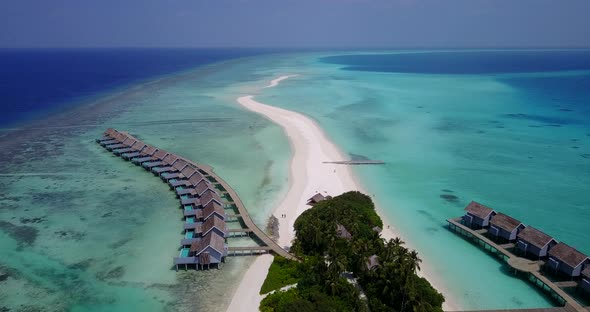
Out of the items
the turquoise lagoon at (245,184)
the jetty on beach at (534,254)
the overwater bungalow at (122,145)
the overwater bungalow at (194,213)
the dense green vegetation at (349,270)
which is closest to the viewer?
the dense green vegetation at (349,270)

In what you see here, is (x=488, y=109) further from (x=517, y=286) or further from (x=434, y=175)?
(x=517, y=286)

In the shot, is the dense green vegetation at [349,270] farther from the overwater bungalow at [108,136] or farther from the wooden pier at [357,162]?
the overwater bungalow at [108,136]

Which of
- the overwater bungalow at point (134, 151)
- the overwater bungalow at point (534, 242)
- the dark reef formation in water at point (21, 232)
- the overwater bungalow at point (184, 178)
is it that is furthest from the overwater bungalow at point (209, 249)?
the overwater bungalow at point (134, 151)

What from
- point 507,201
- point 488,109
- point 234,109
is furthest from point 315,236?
point 488,109

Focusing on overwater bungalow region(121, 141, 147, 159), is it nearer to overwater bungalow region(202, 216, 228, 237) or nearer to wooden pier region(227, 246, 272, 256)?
overwater bungalow region(202, 216, 228, 237)

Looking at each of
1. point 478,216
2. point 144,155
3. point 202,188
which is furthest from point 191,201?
point 478,216

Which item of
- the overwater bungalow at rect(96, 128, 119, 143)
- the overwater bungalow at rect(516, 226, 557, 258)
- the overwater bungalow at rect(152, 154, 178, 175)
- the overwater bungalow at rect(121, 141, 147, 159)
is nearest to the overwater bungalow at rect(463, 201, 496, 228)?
the overwater bungalow at rect(516, 226, 557, 258)
